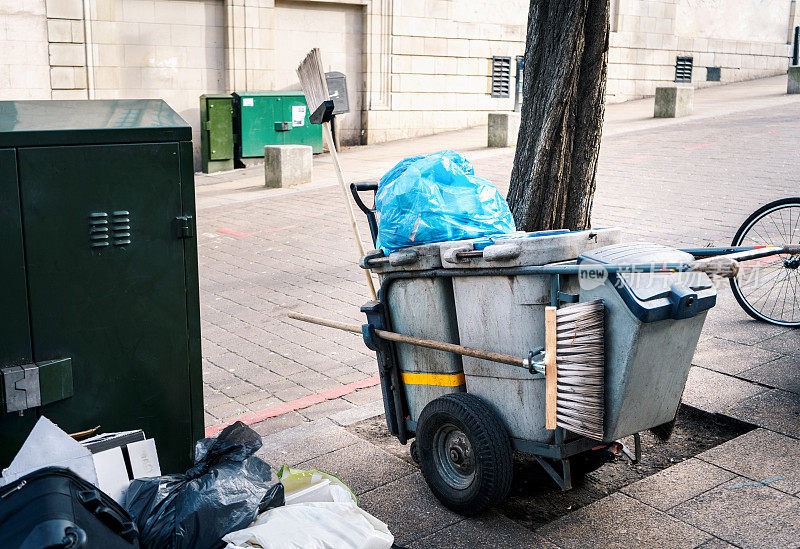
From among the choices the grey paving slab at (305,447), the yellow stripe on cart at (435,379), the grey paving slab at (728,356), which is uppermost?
the yellow stripe on cart at (435,379)

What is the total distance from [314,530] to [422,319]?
3.74 ft

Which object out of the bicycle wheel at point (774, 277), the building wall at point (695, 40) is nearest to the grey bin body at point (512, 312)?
the bicycle wheel at point (774, 277)

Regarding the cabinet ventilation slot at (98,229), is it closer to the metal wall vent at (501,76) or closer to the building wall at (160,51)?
the building wall at (160,51)

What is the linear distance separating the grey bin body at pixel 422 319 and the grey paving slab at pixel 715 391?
5.42 feet

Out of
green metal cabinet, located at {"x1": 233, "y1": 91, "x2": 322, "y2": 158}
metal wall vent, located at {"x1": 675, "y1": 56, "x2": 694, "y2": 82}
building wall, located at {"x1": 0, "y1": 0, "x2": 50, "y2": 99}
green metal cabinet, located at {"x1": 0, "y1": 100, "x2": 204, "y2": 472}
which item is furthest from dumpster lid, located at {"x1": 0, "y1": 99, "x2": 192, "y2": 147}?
metal wall vent, located at {"x1": 675, "y1": 56, "x2": 694, "y2": 82}

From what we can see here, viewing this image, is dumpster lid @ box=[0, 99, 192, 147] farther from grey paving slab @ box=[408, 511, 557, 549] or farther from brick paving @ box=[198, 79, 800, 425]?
brick paving @ box=[198, 79, 800, 425]

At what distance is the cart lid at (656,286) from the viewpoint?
2.89 meters

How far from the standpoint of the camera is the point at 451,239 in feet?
11.6

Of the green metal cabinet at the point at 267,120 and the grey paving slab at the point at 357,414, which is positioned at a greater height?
the green metal cabinet at the point at 267,120

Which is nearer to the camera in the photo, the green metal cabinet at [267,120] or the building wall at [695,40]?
the green metal cabinet at [267,120]

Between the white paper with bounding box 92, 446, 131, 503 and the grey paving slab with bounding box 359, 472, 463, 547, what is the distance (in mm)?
1074

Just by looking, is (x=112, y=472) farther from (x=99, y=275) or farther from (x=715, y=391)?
(x=715, y=391)

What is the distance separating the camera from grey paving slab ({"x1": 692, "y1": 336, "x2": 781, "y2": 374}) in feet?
16.6

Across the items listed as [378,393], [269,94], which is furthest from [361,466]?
[269,94]
